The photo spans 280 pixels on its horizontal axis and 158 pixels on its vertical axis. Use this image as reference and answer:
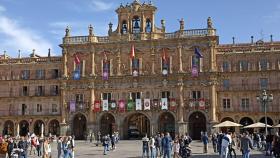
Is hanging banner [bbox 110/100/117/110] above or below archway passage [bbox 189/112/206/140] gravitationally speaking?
above

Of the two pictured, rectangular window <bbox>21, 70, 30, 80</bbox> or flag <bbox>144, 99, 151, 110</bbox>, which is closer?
flag <bbox>144, 99, 151, 110</bbox>

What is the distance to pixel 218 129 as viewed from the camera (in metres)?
64.9

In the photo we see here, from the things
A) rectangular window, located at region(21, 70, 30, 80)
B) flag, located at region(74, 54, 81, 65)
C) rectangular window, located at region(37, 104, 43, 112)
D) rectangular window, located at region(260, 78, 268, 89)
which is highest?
flag, located at region(74, 54, 81, 65)

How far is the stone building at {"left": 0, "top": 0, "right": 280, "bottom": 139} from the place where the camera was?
66.4 m

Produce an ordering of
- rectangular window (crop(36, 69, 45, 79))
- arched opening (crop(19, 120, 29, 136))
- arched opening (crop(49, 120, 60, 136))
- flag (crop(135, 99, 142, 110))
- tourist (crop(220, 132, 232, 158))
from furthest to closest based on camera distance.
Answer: arched opening (crop(19, 120, 29, 136)) → rectangular window (crop(36, 69, 45, 79)) → arched opening (crop(49, 120, 60, 136)) → flag (crop(135, 99, 142, 110)) → tourist (crop(220, 132, 232, 158))

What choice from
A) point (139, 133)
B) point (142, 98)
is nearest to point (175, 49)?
point (142, 98)

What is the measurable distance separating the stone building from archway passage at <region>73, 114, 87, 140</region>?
156mm

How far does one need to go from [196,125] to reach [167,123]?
4313 millimetres

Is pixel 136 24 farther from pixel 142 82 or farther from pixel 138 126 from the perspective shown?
pixel 138 126

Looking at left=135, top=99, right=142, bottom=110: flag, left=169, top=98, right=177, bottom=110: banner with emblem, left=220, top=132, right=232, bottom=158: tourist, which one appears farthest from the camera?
left=135, top=99, right=142, bottom=110: flag

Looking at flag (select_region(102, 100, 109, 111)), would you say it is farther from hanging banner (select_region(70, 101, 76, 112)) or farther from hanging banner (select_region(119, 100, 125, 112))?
hanging banner (select_region(70, 101, 76, 112))

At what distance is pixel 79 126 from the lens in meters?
72.9

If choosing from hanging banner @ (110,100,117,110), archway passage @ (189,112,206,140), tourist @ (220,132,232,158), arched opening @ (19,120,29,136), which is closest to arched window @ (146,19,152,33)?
hanging banner @ (110,100,117,110)

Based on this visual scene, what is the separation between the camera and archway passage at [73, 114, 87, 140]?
71938mm
